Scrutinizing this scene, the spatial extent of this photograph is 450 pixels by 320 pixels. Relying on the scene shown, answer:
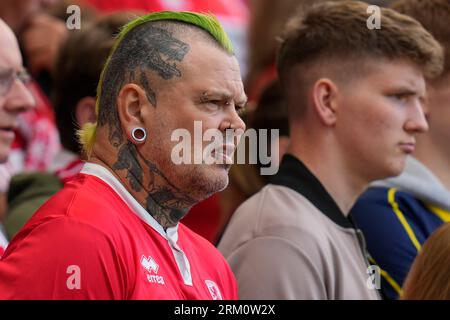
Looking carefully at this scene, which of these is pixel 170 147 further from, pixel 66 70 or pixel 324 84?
pixel 66 70

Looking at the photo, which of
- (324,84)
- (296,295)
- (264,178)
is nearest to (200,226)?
(264,178)

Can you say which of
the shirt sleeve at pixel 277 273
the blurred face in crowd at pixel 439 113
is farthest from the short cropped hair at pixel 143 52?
the blurred face in crowd at pixel 439 113

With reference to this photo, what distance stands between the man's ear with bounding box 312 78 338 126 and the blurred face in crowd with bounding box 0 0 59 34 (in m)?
2.08

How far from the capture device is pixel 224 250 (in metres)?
3.41

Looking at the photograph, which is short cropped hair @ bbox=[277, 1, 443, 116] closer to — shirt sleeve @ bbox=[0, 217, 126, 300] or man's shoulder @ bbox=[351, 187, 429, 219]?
man's shoulder @ bbox=[351, 187, 429, 219]

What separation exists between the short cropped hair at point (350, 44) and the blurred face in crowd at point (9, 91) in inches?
37.7

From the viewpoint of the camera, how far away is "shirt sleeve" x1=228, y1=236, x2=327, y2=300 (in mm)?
3154

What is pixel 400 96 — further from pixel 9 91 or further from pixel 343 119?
pixel 9 91

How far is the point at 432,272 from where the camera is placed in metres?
2.97

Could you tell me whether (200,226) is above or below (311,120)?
below

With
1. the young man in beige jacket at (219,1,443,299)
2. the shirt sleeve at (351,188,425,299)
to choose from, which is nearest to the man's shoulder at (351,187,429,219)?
the shirt sleeve at (351,188,425,299)

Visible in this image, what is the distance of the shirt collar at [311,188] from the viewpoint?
351 cm
